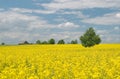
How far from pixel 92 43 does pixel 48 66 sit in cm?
4771

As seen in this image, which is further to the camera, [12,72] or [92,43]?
[92,43]

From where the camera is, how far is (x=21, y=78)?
9.45 meters

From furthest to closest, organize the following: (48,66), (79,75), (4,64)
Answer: (4,64) < (48,66) < (79,75)

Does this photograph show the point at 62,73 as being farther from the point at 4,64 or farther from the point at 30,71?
the point at 4,64

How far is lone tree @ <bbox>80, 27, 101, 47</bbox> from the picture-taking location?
60000mm

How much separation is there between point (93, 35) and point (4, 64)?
46962 mm

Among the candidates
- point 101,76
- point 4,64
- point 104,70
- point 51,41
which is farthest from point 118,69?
point 51,41

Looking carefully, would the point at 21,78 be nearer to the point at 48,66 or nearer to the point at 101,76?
the point at 101,76

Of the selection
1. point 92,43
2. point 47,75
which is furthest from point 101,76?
point 92,43

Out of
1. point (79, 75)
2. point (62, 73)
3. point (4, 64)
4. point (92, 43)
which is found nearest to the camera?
point (79, 75)

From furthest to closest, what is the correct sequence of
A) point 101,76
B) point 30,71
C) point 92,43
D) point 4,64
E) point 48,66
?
point 92,43 < point 4,64 < point 48,66 < point 30,71 < point 101,76

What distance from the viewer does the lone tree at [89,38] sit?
197 feet

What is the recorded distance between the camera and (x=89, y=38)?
60969 millimetres

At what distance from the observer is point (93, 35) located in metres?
62.2
